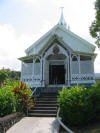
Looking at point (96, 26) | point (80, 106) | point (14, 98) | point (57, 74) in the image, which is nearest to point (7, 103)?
point (14, 98)

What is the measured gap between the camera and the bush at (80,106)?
665 centimetres

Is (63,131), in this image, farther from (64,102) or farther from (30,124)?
(30,124)

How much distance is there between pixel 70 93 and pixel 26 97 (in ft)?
10.2

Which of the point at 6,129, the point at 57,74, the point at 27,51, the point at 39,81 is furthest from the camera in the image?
the point at 27,51

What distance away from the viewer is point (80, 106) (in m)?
6.68

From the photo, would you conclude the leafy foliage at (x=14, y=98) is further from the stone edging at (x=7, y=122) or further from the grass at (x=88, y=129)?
the grass at (x=88, y=129)

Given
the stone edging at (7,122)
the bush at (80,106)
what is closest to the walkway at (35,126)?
the stone edging at (7,122)

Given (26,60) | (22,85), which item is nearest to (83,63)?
(26,60)

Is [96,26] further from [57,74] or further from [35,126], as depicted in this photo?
[57,74]

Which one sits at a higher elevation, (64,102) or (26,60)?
(26,60)

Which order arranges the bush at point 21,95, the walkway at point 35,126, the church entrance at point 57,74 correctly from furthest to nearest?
the church entrance at point 57,74
the bush at point 21,95
the walkway at point 35,126

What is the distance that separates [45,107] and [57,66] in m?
7.66

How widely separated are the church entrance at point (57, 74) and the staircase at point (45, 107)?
5.02 m

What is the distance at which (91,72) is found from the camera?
14.9m
